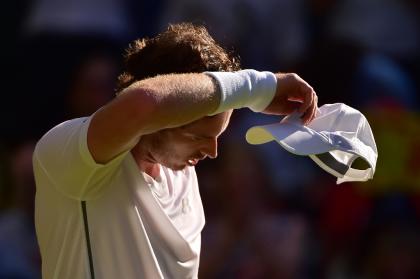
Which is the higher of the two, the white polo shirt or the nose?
the nose

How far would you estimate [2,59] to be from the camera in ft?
21.1

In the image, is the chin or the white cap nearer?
the white cap

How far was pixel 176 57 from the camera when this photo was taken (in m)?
2.83

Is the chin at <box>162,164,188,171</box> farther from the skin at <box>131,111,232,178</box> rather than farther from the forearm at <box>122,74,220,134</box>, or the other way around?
the forearm at <box>122,74,220,134</box>

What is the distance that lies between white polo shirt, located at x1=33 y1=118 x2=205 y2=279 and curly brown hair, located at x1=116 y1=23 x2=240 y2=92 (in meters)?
0.21

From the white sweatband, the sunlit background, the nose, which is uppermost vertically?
the white sweatband

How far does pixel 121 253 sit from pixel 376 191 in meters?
3.37

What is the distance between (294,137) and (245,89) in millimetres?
177

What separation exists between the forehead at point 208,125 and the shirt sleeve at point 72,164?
180 mm

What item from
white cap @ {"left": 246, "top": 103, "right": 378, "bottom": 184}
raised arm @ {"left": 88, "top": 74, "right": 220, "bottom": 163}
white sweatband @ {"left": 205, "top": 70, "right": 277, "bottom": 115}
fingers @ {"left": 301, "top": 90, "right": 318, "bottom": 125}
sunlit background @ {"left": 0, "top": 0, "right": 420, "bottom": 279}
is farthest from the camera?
sunlit background @ {"left": 0, "top": 0, "right": 420, "bottom": 279}

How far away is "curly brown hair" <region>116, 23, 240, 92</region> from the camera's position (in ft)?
9.25

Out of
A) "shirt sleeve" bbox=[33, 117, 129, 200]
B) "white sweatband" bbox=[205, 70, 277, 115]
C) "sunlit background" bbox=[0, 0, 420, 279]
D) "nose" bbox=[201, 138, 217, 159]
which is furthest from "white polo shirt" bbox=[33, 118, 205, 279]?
"sunlit background" bbox=[0, 0, 420, 279]

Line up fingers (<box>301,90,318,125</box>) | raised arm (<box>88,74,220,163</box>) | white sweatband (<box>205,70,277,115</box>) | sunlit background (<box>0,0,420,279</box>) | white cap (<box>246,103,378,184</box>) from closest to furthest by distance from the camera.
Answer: raised arm (<box>88,74,220,163</box>)
white sweatband (<box>205,70,277,115</box>)
white cap (<box>246,103,378,184</box>)
fingers (<box>301,90,318,125</box>)
sunlit background (<box>0,0,420,279</box>)

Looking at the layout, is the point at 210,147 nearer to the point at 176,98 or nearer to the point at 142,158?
the point at 142,158
